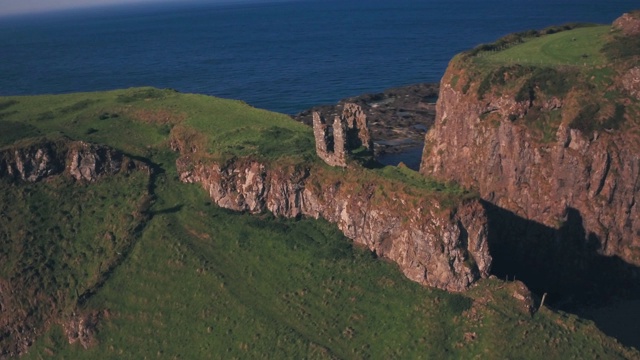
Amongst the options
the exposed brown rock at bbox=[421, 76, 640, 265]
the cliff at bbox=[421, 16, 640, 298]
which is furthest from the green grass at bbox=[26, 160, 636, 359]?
the exposed brown rock at bbox=[421, 76, 640, 265]

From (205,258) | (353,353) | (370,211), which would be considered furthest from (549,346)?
(205,258)

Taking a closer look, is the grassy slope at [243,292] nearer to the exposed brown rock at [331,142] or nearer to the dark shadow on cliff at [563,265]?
the exposed brown rock at [331,142]

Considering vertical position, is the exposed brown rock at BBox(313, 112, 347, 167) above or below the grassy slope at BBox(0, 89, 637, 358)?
above

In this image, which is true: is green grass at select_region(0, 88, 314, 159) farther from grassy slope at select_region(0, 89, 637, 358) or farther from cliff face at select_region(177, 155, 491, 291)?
cliff face at select_region(177, 155, 491, 291)

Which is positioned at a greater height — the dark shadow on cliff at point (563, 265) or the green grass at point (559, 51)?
the green grass at point (559, 51)

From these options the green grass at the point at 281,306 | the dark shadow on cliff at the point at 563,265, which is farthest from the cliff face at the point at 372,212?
the dark shadow on cliff at the point at 563,265

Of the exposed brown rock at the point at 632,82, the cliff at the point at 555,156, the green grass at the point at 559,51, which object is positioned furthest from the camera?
the green grass at the point at 559,51
